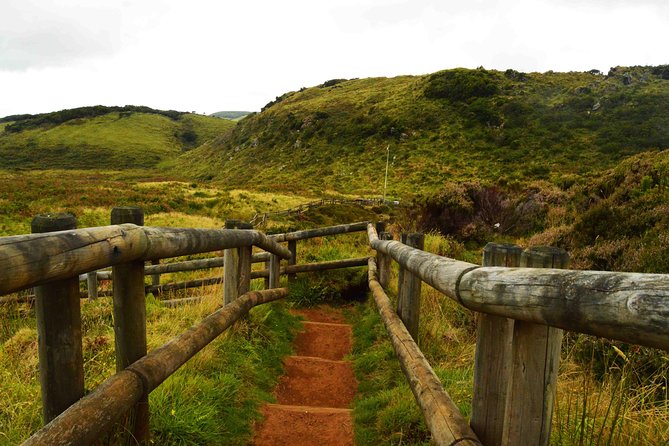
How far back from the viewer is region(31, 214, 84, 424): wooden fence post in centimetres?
171

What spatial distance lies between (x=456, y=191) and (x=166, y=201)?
66.6 feet

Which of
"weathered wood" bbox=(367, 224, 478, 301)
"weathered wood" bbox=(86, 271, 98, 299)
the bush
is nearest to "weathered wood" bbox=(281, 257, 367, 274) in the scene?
"weathered wood" bbox=(86, 271, 98, 299)

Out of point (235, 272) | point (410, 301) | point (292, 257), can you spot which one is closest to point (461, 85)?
point (292, 257)

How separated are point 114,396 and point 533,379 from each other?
1.70m

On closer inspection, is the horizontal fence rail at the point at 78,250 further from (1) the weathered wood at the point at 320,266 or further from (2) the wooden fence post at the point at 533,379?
(1) the weathered wood at the point at 320,266

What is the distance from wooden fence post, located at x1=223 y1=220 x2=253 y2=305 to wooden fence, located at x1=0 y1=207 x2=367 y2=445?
1.34m

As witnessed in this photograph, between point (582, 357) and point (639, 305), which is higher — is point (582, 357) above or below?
below

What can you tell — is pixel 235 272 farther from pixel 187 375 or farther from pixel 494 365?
pixel 494 365

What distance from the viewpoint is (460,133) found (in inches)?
1871

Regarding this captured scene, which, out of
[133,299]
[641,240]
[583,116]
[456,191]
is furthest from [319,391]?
[583,116]

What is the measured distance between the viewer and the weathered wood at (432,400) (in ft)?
6.09

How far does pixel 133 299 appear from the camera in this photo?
2.23 metres

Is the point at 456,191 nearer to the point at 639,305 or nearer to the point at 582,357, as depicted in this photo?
the point at 582,357

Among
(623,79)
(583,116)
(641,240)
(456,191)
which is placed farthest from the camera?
(623,79)
